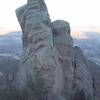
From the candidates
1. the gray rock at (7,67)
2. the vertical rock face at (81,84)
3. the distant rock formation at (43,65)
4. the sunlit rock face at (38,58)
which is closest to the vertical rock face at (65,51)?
the distant rock formation at (43,65)

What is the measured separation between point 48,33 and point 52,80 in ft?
16.6

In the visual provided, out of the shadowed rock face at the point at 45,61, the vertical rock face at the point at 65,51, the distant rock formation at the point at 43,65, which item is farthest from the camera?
the vertical rock face at the point at 65,51

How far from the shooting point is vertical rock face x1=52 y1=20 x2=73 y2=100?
131 ft

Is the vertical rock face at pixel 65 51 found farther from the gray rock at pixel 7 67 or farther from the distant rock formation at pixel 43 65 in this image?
the gray rock at pixel 7 67

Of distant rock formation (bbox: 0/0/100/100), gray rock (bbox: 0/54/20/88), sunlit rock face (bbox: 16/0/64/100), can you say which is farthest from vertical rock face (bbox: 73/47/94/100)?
gray rock (bbox: 0/54/20/88)

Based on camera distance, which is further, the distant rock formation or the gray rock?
the gray rock

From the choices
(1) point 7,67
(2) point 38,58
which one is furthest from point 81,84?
(1) point 7,67

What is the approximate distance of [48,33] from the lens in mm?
38938

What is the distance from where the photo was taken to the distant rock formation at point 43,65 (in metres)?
35.8

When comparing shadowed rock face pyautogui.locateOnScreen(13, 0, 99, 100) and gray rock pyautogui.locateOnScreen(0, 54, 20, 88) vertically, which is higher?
shadowed rock face pyautogui.locateOnScreen(13, 0, 99, 100)

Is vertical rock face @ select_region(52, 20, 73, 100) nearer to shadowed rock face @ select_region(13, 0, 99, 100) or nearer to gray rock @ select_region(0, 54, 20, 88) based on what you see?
shadowed rock face @ select_region(13, 0, 99, 100)

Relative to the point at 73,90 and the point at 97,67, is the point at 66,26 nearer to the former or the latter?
the point at 73,90

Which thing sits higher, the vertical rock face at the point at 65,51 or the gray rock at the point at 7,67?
the vertical rock face at the point at 65,51

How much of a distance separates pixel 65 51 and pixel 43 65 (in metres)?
5.04
